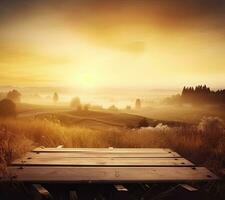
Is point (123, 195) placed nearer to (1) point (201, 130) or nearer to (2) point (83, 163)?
(2) point (83, 163)

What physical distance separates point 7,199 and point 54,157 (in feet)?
2.26

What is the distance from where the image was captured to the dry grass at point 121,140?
545 cm

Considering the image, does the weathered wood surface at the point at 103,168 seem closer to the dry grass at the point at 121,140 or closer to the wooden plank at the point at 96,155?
the wooden plank at the point at 96,155

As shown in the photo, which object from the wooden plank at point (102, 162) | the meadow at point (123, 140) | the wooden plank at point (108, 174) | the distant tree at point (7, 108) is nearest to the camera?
the wooden plank at point (108, 174)

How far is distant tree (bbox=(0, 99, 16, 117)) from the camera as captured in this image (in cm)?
1669

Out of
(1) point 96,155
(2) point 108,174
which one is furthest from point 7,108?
(2) point 108,174

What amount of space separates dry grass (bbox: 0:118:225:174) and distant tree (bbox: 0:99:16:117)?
26.9 ft

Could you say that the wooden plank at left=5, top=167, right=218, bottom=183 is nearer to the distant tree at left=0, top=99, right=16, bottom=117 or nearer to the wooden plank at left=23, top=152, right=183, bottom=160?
the wooden plank at left=23, top=152, right=183, bottom=160

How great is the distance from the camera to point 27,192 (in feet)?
9.98

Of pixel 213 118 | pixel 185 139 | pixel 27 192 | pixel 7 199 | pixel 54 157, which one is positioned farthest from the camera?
pixel 213 118

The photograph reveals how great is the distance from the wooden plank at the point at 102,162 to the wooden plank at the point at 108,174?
0.17m

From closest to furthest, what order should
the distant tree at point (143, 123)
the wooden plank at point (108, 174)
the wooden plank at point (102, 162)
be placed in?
Result: 1. the wooden plank at point (108, 174)
2. the wooden plank at point (102, 162)
3. the distant tree at point (143, 123)

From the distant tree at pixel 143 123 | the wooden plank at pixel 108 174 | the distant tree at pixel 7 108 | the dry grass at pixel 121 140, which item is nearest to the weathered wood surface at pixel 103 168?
the wooden plank at pixel 108 174

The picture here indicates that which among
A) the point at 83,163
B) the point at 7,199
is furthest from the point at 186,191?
the point at 7,199
